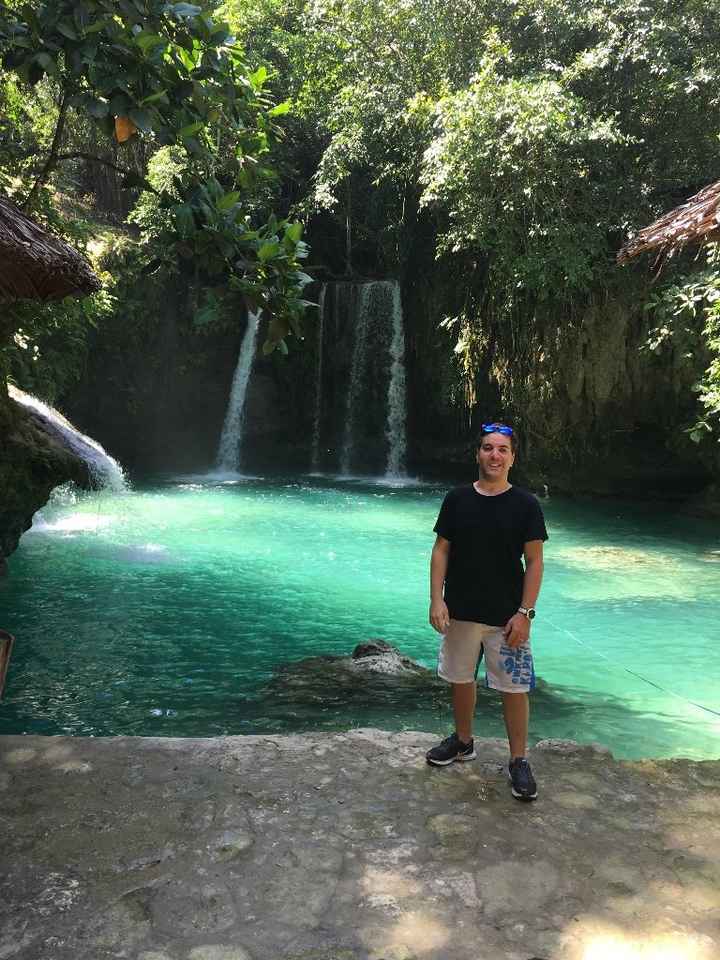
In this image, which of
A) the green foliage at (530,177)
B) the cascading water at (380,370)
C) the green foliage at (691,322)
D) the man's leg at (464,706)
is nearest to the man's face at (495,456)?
the man's leg at (464,706)

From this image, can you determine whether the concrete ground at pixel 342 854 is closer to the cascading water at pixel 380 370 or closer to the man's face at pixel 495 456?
the man's face at pixel 495 456

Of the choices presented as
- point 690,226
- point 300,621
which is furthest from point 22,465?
point 690,226

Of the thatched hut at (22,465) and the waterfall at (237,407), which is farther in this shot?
the waterfall at (237,407)

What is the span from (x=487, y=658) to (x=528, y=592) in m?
0.35

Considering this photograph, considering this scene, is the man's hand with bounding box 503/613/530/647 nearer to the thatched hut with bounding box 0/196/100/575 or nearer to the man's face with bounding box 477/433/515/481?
the man's face with bounding box 477/433/515/481

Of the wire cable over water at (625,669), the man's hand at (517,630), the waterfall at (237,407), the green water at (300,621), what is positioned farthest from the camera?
the waterfall at (237,407)

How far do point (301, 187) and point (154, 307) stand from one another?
622cm

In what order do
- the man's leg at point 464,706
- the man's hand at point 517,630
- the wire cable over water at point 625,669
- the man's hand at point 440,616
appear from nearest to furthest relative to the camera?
the man's hand at point 517,630 < the man's hand at point 440,616 < the man's leg at point 464,706 < the wire cable over water at point 625,669

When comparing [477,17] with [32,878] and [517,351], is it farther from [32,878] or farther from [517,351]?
[32,878]

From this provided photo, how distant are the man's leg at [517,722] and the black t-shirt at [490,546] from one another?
323 mm

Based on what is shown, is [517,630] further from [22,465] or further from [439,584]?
[22,465]

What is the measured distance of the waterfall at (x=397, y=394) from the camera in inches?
739

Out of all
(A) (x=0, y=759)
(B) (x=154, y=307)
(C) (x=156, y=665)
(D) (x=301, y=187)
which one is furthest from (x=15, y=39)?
(D) (x=301, y=187)

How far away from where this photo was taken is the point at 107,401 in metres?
18.8
